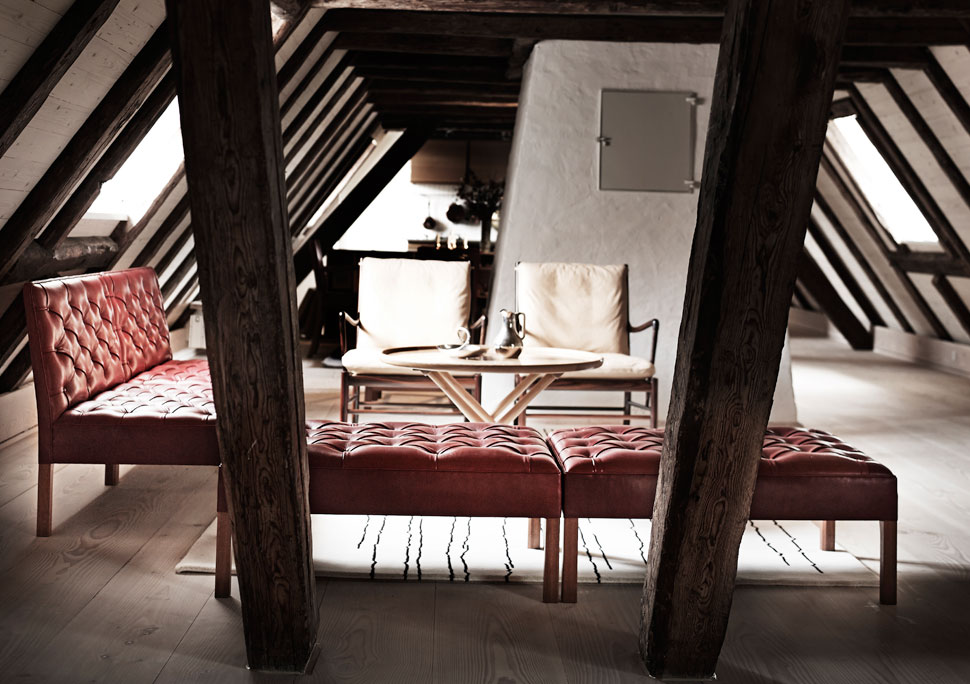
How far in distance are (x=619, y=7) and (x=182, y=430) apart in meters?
3.12

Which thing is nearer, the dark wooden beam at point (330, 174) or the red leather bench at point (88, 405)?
the red leather bench at point (88, 405)

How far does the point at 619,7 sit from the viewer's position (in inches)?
203

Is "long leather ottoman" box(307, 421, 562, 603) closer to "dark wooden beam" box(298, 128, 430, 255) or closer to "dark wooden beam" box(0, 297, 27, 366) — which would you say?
"dark wooden beam" box(0, 297, 27, 366)

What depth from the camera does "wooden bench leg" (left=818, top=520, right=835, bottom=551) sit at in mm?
3461

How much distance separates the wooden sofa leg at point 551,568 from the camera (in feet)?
9.77

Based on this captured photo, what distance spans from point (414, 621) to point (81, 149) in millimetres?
2220

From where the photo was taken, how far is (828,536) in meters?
3.48

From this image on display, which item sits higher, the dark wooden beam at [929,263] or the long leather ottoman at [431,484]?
the dark wooden beam at [929,263]

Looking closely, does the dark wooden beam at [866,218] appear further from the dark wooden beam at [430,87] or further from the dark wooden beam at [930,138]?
the dark wooden beam at [430,87]

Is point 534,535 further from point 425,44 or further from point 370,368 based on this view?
point 425,44

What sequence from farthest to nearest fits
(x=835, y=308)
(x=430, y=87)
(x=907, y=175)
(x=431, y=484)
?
(x=835, y=308) < (x=430, y=87) < (x=907, y=175) < (x=431, y=484)

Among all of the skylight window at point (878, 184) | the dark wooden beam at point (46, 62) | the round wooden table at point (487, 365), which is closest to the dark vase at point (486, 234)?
the skylight window at point (878, 184)

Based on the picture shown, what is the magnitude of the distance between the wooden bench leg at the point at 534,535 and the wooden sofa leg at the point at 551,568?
48cm

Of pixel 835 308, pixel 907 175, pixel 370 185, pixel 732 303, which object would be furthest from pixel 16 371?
pixel 835 308
